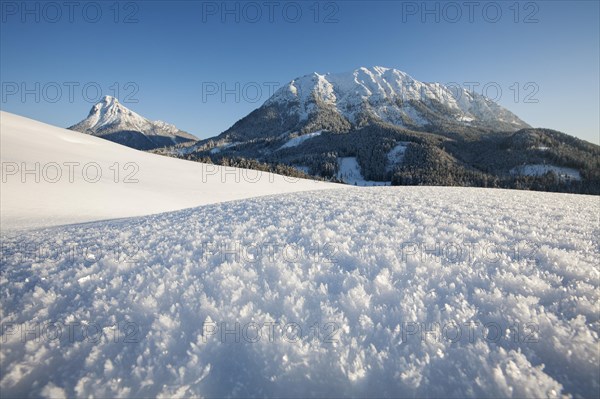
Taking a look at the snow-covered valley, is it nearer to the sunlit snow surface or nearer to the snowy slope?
the sunlit snow surface

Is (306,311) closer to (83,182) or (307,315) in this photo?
(307,315)

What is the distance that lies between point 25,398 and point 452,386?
3.63 meters

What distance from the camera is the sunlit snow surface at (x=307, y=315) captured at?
246 centimetres

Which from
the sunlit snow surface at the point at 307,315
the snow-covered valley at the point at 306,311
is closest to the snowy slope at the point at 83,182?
Result: the snow-covered valley at the point at 306,311

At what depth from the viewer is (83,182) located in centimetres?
1364

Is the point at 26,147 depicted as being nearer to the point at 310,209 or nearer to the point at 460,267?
the point at 310,209

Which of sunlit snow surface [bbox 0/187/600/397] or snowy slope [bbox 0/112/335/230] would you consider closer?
sunlit snow surface [bbox 0/187/600/397]

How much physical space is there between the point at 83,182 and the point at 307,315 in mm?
15245

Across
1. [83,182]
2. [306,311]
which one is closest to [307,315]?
[306,311]

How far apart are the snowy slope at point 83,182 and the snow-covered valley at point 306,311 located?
220 inches

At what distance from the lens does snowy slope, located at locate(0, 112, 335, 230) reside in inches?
415

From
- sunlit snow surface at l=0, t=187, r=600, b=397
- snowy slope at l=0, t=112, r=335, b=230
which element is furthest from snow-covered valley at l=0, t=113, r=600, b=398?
snowy slope at l=0, t=112, r=335, b=230

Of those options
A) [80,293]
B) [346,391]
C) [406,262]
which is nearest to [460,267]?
Result: [406,262]

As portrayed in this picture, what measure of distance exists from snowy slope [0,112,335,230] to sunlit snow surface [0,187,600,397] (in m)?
6.73
